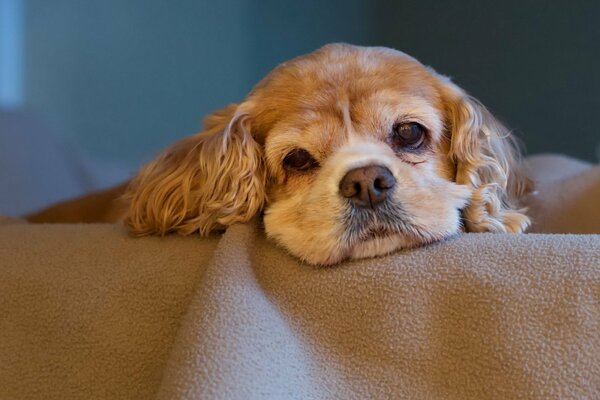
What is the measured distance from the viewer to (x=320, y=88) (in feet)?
3.84

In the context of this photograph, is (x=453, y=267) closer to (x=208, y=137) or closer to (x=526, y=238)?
(x=526, y=238)

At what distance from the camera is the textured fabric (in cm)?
75

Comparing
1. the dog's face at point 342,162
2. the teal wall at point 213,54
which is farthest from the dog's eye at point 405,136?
the teal wall at point 213,54

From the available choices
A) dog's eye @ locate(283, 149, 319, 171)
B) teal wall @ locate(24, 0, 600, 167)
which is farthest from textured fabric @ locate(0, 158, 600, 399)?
teal wall @ locate(24, 0, 600, 167)

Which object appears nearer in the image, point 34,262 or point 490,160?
point 34,262

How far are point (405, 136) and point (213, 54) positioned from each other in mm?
2162

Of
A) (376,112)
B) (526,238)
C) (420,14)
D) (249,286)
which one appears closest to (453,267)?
(526,238)

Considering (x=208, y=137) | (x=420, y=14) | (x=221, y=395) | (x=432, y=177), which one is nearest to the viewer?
(x=221, y=395)

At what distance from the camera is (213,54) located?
3.15 m

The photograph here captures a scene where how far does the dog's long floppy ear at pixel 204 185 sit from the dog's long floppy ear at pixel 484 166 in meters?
0.34

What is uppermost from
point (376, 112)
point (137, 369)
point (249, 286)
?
point (376, 112)

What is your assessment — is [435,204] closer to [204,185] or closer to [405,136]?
[405,136]

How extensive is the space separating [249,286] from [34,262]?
0.35 metres

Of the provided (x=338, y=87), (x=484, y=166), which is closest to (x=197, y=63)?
(x=338, y=87)
